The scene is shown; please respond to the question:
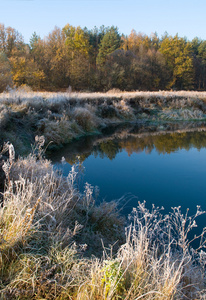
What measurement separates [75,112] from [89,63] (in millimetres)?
27483

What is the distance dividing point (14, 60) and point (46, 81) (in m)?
5.84

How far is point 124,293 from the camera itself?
78.3 inches

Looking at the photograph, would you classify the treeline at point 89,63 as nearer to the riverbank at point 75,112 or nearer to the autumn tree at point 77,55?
the autumn tree at point 77,55

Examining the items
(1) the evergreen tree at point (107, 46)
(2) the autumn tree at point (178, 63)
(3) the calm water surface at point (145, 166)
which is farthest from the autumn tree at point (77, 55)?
(3) the calm water surface at point (145, 166)

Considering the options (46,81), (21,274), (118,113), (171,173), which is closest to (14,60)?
(46,81)

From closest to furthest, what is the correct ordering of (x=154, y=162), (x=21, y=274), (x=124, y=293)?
1. (x=124, y=293)
2. (x=21, y=274)
3. (x=154, y=162)

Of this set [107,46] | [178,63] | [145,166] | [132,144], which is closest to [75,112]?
[132,144]

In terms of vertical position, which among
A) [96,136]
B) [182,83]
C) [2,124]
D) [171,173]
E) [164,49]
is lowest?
[171,173]

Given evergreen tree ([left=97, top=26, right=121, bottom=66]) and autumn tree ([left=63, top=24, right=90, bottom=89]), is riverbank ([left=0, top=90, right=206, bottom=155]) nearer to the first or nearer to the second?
autumn tree ([left=63, top=24, right=90, bottom=89])

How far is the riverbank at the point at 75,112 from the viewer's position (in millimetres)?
8023

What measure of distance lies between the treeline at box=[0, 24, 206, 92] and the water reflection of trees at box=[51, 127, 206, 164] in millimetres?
20466

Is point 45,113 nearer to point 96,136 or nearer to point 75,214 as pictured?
point 96,136

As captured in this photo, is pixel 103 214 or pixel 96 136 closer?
pixel 103 214

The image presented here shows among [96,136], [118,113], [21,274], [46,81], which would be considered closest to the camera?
[21,274]
